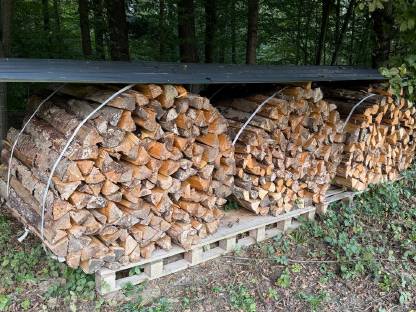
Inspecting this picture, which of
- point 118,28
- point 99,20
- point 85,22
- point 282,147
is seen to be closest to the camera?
point 282,147

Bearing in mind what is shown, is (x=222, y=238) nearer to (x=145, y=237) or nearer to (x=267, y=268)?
(x=267, y=268)

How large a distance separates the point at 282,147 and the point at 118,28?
3561 mm

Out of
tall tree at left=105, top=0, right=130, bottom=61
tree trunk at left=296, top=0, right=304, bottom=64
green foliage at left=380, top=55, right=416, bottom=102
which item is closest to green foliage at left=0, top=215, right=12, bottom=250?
tall tree at left=105, top=0, right=130, bottom=61

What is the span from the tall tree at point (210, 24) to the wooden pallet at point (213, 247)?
5229 mm

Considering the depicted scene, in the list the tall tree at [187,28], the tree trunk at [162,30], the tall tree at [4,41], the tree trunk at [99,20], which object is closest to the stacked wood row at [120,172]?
the tall tree at [4,41]

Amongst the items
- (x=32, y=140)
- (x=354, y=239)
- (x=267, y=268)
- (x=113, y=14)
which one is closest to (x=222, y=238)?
(x=267, y=268)

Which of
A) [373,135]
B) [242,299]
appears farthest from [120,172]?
[373,135]

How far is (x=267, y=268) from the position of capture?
4.06 meters

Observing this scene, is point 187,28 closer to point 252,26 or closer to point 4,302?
point 252,26

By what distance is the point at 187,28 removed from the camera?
727 centimetres

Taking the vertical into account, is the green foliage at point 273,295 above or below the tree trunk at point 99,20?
below

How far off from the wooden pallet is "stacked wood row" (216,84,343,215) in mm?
138

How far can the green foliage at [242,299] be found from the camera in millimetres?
3547

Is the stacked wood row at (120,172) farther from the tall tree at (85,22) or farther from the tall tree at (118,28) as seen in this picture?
the tall tree at (85,22)
